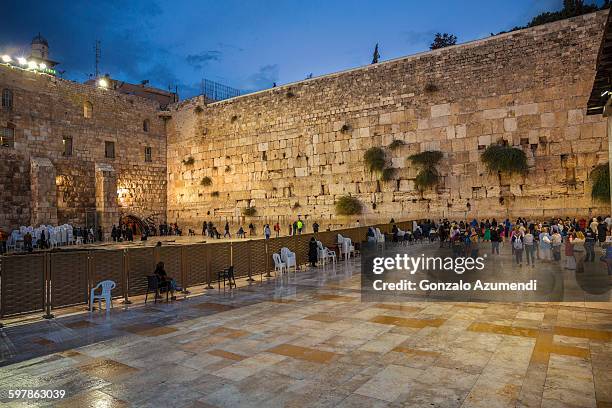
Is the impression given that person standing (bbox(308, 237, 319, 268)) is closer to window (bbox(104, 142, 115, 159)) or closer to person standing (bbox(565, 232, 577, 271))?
person standing (bbox(565, 232, 577, 271))

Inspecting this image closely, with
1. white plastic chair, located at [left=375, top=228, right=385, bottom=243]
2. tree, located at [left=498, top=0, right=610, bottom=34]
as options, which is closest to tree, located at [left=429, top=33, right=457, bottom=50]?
tree, located at [left=498, top=0, right=610, bottom=34]

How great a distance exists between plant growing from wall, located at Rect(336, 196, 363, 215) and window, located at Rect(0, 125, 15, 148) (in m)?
16.0

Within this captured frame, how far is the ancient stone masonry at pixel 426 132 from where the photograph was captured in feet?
46.2

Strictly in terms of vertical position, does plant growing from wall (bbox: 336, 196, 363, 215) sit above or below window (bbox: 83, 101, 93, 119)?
below

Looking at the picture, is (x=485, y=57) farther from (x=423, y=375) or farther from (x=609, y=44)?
(x=423, y=375)

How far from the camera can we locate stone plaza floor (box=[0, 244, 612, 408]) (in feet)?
10.1

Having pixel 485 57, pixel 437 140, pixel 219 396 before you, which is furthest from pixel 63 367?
pixel 485 57

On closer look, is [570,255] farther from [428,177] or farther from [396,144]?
[396,144]

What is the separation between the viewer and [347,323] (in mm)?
5137

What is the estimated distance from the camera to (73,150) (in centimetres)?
2144

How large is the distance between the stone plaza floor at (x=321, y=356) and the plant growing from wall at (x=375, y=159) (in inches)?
467

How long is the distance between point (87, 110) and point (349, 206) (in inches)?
628

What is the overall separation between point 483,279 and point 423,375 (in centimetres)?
485

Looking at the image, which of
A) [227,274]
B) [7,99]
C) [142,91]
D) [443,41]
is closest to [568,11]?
[443,41]
